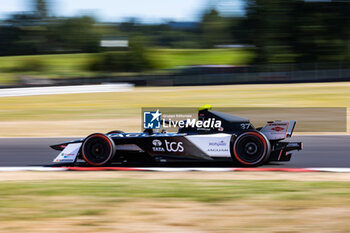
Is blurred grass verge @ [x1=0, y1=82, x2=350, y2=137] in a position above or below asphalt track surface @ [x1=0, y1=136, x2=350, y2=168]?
above

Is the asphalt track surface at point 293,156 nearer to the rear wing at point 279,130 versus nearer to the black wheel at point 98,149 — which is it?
the rear wing at point 279,130

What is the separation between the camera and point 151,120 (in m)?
8.69

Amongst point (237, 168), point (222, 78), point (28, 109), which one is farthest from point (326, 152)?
point (222, 78)

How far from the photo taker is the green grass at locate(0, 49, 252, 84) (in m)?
61.0

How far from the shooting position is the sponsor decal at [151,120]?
28.5ft

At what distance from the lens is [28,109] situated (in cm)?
2317

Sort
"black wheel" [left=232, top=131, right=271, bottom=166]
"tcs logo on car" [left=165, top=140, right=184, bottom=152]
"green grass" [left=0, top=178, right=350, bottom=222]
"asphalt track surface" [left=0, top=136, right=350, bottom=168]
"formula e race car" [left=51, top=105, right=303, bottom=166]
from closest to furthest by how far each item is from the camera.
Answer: "green grass" [left=0, top=178, right=350, bottom=222], "black wheel" [left=232, top=131, right=271, bottom=166], "formula e race car" [left=51, top=105, right=303, bottom=166], "tcs logo on car" [left=165, top=140, right=184, bottom=152], "asphalt track surface" [left=0, top=136, right=350, bottom=168]

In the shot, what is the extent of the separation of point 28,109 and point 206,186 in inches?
699

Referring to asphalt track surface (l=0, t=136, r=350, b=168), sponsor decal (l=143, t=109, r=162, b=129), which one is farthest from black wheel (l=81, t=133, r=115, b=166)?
asphalt track surface (l=0, t=136, r=350, b=168)

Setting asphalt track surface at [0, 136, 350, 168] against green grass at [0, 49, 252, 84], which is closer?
asphalt track surface at [0, 136, 350, 168]

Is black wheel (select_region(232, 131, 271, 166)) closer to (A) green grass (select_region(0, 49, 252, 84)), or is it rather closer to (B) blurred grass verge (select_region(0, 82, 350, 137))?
(B) blurred grass verge (select_region(0, 82, 350, 137))

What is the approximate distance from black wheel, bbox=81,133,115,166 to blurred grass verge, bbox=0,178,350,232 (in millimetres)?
1369

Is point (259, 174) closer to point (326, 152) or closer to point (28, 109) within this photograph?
point (326, 152)

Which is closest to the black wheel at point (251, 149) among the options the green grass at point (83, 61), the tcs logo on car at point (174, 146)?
the tcs logo on car at point (174, 146)
